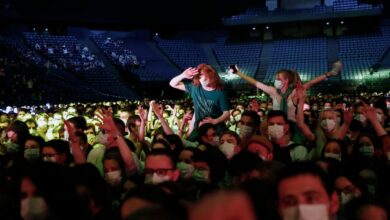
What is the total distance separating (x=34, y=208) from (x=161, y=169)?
1.07m

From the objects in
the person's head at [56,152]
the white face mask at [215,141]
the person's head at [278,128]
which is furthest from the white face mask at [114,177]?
the person's head at [278,128]

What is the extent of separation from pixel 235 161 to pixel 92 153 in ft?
6.84

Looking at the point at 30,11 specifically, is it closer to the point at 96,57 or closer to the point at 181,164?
the point at 96,57

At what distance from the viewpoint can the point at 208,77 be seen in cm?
809

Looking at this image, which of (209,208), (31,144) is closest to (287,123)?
(31,144)

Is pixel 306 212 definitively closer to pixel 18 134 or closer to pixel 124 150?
pixel 124 150

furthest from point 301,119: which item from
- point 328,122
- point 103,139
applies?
point 103,139

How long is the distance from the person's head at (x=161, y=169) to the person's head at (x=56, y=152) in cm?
157

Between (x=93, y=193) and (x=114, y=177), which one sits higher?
(x=114, y=177)

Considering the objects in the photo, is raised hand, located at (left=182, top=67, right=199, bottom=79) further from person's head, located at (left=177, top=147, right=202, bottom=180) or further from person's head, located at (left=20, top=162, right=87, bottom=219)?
person's head, located at (left=20, top=162, right=87, bottom=219)

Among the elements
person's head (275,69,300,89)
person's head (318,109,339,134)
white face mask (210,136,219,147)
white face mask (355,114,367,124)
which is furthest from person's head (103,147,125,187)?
white face mask (355,114,367,124)

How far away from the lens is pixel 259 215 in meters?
2.95

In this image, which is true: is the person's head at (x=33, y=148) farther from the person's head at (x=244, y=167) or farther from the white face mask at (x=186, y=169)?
the person's head at (x=244, y=167)

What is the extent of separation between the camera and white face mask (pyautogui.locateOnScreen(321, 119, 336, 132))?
768cm
